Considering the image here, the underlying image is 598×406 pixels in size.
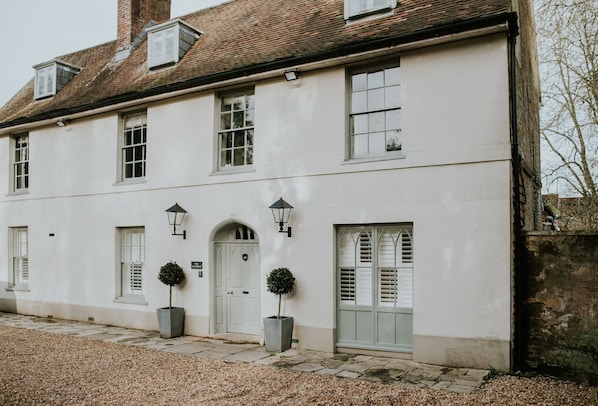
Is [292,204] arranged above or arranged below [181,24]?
below

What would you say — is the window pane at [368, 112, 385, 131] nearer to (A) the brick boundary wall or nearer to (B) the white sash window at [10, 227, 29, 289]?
(A) the brick boundary wall

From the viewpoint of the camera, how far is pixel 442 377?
8219mm

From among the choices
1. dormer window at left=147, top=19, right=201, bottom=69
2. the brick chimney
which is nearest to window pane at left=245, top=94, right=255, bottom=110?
dormer window at left=147, top=19, right=201, bottom=69

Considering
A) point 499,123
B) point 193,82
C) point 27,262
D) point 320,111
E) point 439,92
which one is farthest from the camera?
point 27,262

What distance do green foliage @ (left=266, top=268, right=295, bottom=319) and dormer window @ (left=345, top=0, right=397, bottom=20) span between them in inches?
224

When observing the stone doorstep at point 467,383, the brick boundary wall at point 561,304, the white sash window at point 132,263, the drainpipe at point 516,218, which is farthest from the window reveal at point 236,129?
the stone doorstep at point 467,383

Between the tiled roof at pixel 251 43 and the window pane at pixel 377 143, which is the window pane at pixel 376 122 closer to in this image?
the window pane at pixel 377 143

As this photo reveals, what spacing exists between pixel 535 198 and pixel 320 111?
6.46m

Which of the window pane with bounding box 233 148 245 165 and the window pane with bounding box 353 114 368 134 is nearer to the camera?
the window pane with bounding box 353 114 368 134

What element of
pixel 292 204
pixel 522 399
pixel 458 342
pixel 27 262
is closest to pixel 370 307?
pixel 458 342

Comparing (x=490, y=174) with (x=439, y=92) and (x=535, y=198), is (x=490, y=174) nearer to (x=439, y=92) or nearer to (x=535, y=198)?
(x=439, y=92)

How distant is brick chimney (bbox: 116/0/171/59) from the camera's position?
16.3m

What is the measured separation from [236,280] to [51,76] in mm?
10538

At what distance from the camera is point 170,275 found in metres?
11.8
